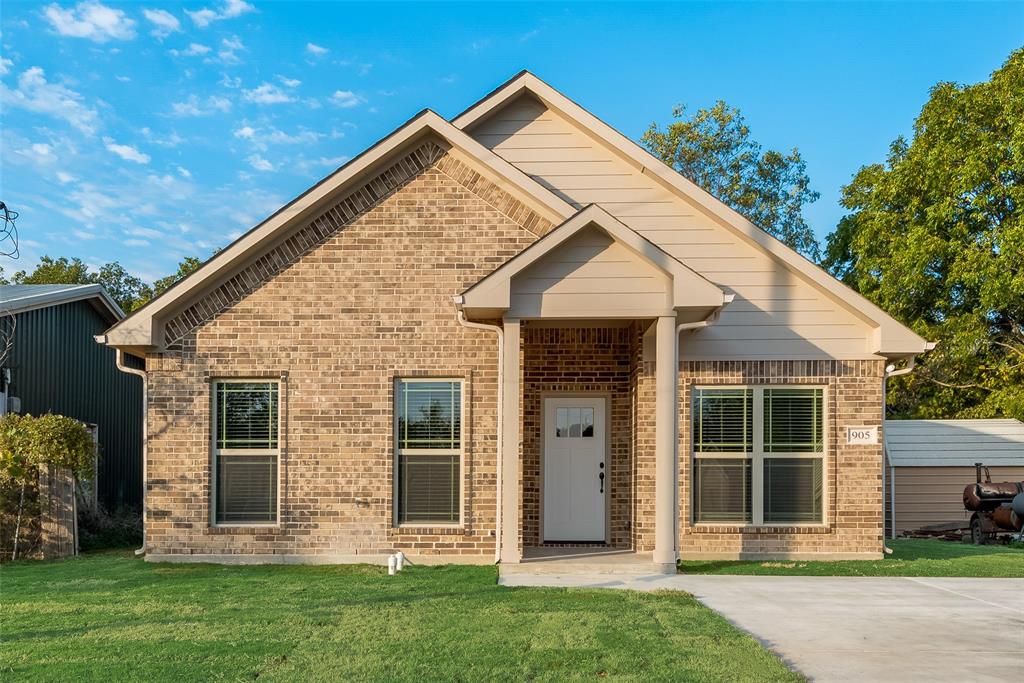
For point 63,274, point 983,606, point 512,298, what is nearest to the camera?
point 983,606

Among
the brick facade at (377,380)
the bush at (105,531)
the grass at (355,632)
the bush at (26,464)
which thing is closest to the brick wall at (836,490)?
the brick facade at (377,380)

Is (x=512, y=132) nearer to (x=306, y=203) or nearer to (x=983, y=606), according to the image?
(x=306, y=203)

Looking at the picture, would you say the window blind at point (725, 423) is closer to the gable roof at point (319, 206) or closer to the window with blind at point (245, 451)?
the gable roof at point (319, 206)

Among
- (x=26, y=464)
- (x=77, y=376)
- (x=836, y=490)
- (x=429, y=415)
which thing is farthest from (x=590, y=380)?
(x=77, y=376)

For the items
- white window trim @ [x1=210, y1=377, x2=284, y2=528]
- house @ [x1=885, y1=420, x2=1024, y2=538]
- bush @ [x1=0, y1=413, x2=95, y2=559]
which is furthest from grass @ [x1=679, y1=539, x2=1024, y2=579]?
bush @ [x1=0, y1=413, x2=95, y2=559]

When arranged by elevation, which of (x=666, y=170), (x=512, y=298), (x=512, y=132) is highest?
(x=512, y=132)

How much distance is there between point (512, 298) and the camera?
944 centimetres

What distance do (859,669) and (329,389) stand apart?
23.5 feet

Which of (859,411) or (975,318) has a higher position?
(975,318)

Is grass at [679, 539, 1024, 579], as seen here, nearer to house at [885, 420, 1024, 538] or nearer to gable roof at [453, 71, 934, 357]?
gable roof at [453, 71, 934, 357]

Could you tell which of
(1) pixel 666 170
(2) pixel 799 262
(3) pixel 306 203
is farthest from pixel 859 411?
(3) pixel 306 203

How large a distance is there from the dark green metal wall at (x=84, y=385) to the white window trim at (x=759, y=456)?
35.2ft

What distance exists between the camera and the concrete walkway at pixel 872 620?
564cm

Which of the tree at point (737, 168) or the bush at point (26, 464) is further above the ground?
the tree at point (737, 168)
